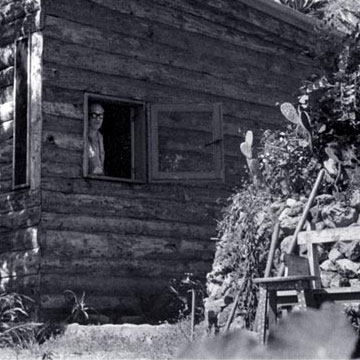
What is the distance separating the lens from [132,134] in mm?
10438

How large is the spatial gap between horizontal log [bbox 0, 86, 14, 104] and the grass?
2.99 m

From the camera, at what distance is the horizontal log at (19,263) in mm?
9219

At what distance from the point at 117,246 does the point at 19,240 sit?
1.16 meters

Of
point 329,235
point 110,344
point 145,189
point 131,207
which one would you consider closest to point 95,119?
point 145,189

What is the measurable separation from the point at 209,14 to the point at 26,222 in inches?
157

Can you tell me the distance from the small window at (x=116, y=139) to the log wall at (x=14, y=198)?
32.2 inches

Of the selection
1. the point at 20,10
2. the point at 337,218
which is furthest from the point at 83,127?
the point at 337,218

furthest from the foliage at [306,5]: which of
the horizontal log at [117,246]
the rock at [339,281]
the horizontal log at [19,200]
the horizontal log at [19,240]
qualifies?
the rock at [339,281]

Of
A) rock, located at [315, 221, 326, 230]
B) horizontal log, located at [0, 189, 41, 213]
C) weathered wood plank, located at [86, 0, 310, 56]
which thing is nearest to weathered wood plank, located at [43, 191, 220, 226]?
horizontal log, located at [0, 189, 41, 213]

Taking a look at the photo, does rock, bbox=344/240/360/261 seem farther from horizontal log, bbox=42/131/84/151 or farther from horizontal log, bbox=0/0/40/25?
horizontal log, bbox=0/0/40/25

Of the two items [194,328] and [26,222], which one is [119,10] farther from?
[194,328]

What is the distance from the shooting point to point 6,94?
10094mm

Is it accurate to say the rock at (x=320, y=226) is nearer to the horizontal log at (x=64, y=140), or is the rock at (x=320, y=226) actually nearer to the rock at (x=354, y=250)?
the rock at (x=354, y=250)

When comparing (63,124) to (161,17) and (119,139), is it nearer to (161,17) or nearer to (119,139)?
(119,139)
